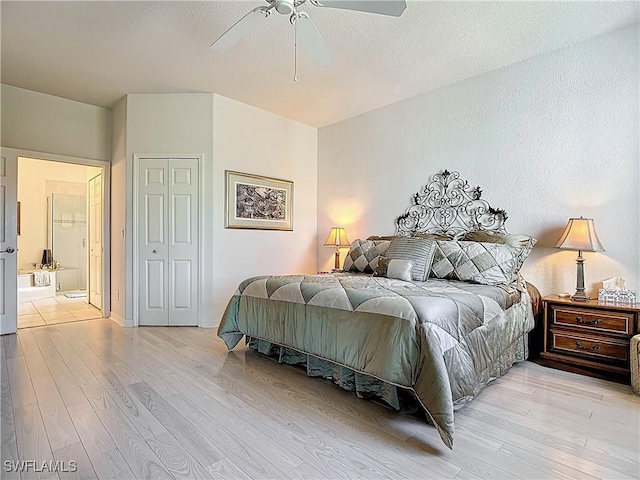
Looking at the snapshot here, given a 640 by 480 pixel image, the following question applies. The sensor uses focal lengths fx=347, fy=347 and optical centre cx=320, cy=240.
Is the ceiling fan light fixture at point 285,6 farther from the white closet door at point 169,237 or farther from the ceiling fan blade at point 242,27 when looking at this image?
the white closet door at point 169,237

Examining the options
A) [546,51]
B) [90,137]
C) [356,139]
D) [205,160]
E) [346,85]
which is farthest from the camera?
[356,139]

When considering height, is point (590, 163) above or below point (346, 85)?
below

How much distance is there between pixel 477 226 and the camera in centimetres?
363

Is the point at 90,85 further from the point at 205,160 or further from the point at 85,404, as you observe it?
the point at 85,404

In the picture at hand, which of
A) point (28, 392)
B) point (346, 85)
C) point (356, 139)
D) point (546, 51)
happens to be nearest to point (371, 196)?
point (356, 139)

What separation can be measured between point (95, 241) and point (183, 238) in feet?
6.20

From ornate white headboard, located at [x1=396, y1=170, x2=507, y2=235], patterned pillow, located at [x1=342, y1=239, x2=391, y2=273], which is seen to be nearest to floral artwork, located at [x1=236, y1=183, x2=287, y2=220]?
patterned pillow, located at [x1=342, y1=239, x2=391, y2=273]

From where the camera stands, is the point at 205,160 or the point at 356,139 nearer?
the point at 205,160

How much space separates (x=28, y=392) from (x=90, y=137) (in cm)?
337

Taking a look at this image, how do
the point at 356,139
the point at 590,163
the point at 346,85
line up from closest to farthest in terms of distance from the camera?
the point at 590,163 → the point at 346,85 → the point at 356,139

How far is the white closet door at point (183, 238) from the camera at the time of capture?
4176 mm

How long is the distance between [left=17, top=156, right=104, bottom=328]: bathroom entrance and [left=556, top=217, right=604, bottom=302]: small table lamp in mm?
6047

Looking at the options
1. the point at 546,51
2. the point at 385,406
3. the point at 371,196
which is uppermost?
the point at 546,51
